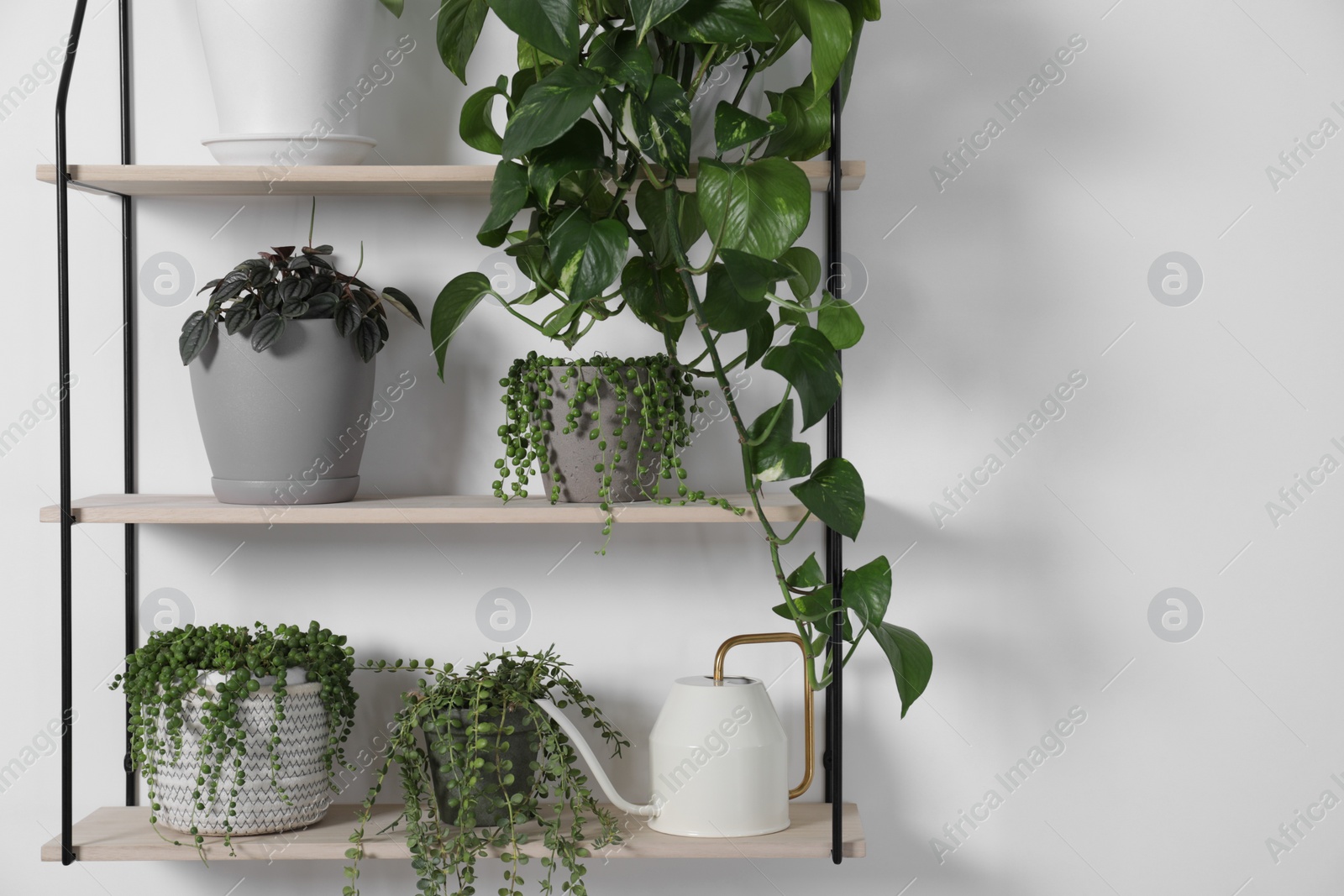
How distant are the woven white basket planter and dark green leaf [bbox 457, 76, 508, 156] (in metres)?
0.62

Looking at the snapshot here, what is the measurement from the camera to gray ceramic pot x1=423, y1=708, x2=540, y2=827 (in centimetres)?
112

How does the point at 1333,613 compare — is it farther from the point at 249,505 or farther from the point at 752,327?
the point at 249,505

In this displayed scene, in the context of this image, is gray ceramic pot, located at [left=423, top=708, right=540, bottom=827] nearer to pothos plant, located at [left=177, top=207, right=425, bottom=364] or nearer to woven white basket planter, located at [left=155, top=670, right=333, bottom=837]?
woven white basket planter, located at [left=155, top=670, right=333, bottom=837]

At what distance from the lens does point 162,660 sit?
1.14 meters

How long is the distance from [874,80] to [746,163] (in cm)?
37

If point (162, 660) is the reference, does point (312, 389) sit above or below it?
above

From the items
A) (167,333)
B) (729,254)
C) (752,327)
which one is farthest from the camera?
(167,333)

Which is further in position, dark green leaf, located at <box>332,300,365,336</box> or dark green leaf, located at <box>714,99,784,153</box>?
dark green leaf, located at <box>332,300,365,336</box>

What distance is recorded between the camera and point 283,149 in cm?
115

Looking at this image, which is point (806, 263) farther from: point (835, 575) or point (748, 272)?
point (835, 575)

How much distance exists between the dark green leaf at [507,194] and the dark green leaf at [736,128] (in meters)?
0.20

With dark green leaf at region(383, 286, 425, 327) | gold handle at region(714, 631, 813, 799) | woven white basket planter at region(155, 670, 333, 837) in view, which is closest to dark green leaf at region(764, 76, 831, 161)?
dark green leaf at region(383, 286, 425, 327)

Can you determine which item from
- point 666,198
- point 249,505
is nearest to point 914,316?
point 666,198

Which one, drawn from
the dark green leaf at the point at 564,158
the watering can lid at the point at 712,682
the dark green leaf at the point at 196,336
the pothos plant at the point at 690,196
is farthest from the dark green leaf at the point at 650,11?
the watering can lid at the point at 712,682
